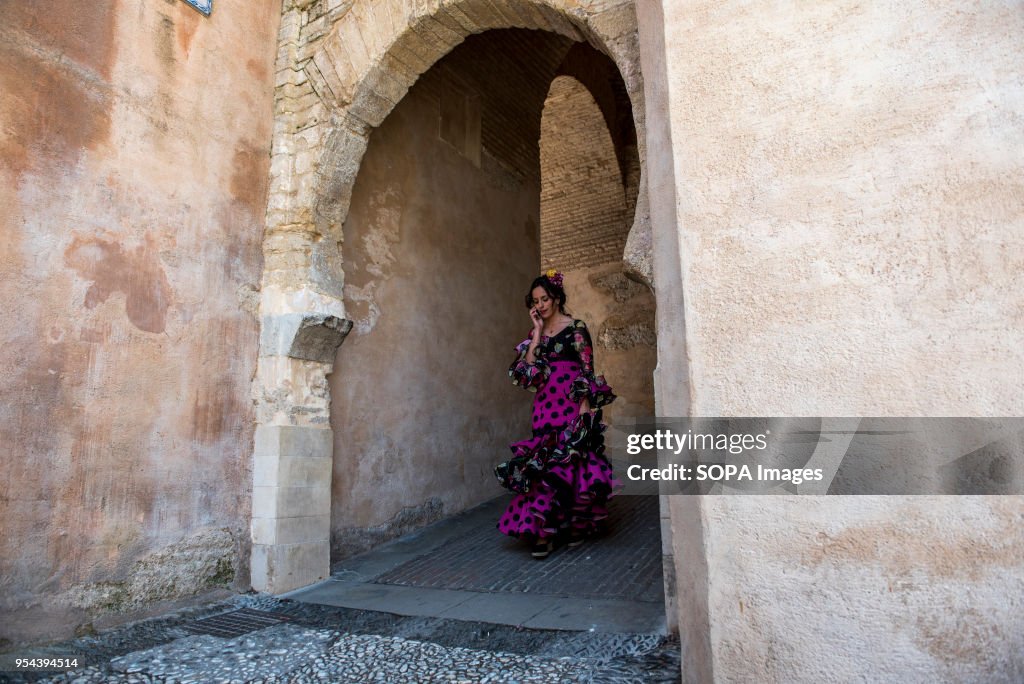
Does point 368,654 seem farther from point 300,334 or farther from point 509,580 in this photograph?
point 300,334

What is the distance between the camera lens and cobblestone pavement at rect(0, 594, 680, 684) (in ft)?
8.47

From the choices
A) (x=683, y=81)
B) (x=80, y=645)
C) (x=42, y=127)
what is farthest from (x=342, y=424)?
(x=683, y=81)

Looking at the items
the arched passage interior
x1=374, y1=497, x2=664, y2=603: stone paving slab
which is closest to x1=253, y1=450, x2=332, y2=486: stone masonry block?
the arched passage interior

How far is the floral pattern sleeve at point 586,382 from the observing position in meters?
4.49

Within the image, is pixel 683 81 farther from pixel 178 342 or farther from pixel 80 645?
pixel 80 645

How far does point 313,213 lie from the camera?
4.32 meters

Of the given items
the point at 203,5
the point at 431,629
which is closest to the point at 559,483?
the point at 431,629

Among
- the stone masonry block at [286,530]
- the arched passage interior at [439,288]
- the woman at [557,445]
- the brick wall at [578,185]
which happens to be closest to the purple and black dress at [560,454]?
the woman at [557,445]

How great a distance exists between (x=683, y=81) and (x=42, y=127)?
296 centimetres

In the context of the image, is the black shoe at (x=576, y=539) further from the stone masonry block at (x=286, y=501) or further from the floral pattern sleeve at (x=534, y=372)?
the stone masonry block at (x=286, y=501)

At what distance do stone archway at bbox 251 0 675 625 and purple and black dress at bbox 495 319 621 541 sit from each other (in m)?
1.22

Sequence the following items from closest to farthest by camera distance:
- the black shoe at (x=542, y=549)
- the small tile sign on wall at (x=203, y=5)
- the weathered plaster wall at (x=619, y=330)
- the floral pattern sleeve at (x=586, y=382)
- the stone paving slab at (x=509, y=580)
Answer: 1. the stone paving slab at (x=509, y=580)
2. the small tile sign on wall at (x=203, y=5)
3. the black shoe at (x=542, y=549)
4. the floral pattern sleeve at (x=586, y=382)
5. the weathered plaster wall at (x=619, y=330)

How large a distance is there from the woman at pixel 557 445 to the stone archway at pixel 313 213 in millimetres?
1236

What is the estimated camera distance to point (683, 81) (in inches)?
90.9
